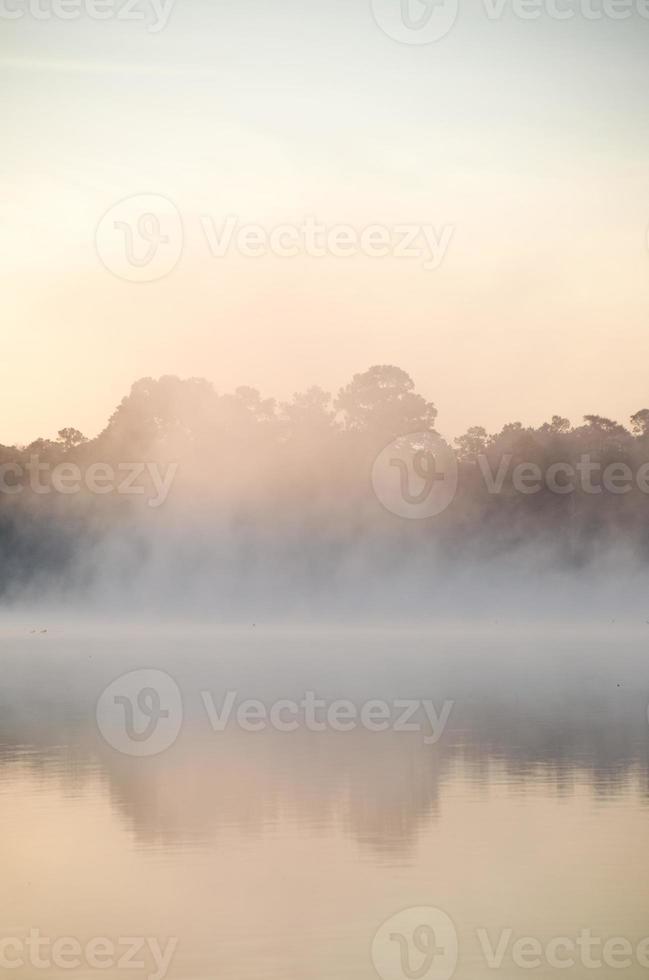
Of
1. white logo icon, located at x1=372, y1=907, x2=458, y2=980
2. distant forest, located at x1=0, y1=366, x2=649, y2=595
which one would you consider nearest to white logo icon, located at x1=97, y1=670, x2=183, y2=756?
white logo icon, located at x1=372, y1=907, x2=458, y2=980

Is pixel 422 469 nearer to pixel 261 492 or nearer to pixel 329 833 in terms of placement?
pixel 261 492

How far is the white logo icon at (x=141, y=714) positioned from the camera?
127ft

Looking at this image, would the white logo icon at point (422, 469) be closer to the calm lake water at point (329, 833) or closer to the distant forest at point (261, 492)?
the distant forest at point (261, 492)

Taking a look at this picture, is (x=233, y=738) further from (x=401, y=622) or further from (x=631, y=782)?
(x=401, y=622)

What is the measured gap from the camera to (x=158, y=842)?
2509cm

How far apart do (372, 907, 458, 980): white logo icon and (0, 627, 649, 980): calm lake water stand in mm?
33

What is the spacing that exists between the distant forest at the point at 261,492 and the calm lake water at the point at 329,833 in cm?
10158

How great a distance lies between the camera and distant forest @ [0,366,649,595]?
152875 millimetres

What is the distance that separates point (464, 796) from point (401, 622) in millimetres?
114058

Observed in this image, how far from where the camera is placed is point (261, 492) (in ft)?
555

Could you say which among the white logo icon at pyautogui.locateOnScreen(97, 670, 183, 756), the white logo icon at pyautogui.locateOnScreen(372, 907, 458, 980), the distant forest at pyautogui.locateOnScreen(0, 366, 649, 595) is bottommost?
the white logo icon at pyautogui.locateOnScreen(372, 907, 458, 980)

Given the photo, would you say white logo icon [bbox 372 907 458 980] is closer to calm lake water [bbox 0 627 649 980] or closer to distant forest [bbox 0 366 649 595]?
calm lake water [bbox 0 627 649 980]

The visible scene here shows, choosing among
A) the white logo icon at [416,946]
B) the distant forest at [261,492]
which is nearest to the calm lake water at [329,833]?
the white logo icon at [416,946]

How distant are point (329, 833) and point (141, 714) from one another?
21.4m
